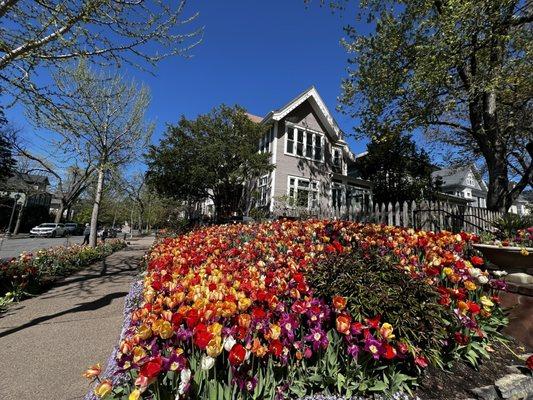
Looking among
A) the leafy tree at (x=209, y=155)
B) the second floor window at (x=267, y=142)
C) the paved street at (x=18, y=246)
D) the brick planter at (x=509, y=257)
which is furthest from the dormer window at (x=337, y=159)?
the brick planter at (x=509, y=257)

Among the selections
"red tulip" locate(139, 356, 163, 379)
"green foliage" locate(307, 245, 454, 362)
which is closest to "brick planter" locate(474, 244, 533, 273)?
"green foliage" locate(307, 245, 454, 362)

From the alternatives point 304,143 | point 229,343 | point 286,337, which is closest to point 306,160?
point 304,143

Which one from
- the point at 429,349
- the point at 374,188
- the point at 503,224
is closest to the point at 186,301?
the point at 429,349

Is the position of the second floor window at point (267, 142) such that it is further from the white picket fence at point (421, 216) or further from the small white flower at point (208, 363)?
the small white flower at point (208, 363)

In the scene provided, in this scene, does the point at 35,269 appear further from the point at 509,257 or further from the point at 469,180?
the point at 469,180

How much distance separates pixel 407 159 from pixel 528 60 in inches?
361

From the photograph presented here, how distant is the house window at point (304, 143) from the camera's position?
1855cm

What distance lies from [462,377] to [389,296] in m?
1.00

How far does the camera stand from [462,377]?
2553 mm

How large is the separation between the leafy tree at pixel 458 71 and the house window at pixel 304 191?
521 cm

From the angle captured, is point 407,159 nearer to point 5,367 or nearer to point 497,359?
point 497,359

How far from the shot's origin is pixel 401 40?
12.3 metres

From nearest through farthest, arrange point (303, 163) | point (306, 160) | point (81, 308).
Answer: point (81, 308) < point (303, 163) < point (306, 160)

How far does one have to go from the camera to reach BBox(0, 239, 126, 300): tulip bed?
6.24 metres
